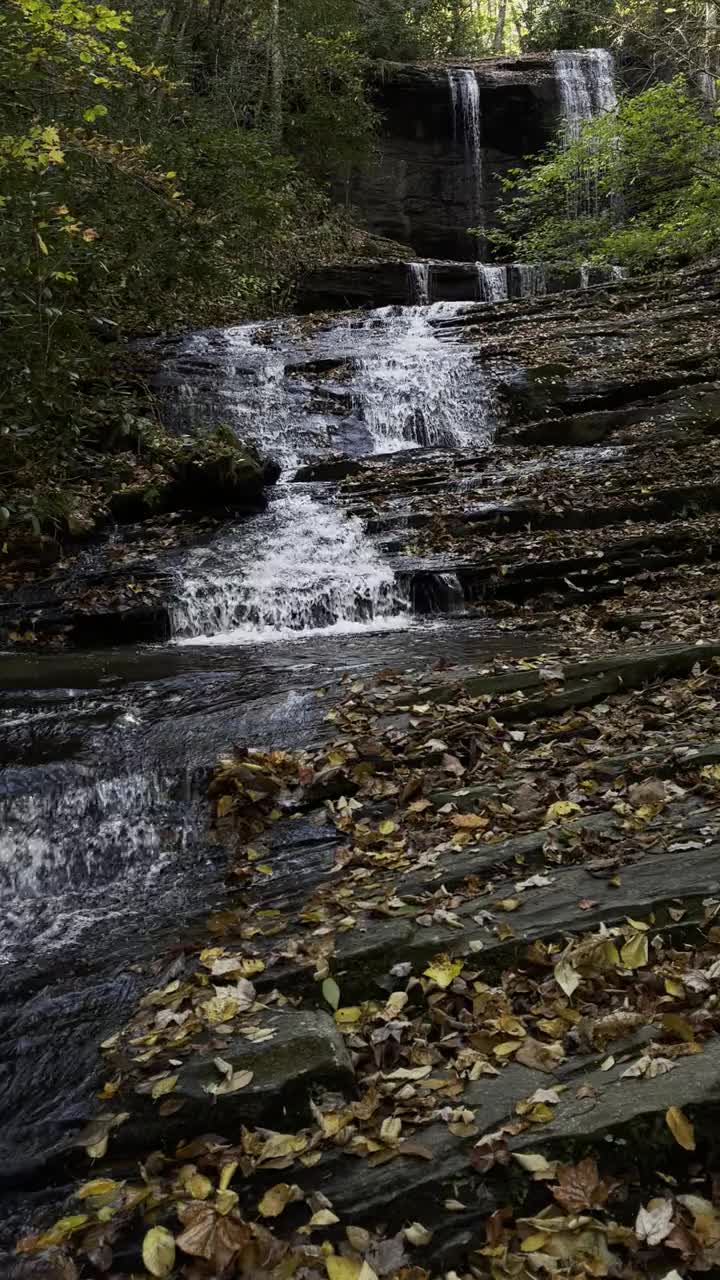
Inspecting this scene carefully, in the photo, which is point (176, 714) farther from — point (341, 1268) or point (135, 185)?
Result: point (135, 185)

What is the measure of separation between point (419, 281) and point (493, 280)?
6.02 ft

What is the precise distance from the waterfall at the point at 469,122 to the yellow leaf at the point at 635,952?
1031 inches

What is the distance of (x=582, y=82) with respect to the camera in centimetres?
2481

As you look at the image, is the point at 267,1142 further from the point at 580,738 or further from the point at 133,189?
the point at 133,189

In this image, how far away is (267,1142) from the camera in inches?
111

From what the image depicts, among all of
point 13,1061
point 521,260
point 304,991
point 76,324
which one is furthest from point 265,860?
point 521,260

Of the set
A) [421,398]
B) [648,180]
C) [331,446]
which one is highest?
[648,180]

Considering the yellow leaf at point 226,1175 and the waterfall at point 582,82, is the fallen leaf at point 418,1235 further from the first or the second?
the waterfall at point 582,82

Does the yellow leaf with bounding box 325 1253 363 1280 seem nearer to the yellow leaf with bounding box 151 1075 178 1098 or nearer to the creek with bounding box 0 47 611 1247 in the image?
the yellow leaf with bounding box 151 1075 178 1098

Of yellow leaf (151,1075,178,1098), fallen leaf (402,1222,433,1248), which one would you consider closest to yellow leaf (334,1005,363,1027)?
yellow leaf (151,1075,178,1098)

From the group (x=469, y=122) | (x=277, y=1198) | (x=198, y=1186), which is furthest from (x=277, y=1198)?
(x=469, y=122)

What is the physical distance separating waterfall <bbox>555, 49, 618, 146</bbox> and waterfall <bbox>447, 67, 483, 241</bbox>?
8.00 feet

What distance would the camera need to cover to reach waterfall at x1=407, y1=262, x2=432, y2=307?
797 inches

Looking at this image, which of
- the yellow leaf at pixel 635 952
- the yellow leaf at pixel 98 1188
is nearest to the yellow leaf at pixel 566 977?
the yellow leaf at pixel 635 952
